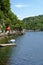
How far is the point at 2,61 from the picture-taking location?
A: 49531 mm

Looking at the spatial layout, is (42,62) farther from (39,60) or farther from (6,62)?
(6,62)

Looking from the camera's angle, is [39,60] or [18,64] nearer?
[18,64]

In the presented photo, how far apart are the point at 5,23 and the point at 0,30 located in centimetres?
1199

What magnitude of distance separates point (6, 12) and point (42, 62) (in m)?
112

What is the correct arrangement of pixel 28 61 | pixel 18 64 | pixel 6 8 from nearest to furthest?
pixel 18 64
pixel 28 61
pixel 6 8

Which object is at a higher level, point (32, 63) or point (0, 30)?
point (32, 63)

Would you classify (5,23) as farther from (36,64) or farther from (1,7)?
(36,64)

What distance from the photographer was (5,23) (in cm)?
15250

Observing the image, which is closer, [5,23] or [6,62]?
[6,62]

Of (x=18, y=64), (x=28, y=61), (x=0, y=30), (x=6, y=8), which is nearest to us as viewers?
(x=18, y=64)

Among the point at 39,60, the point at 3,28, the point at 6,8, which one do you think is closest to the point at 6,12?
the point at 6,8

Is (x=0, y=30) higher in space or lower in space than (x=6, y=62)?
lower

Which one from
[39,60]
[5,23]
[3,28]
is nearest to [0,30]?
[3,28]

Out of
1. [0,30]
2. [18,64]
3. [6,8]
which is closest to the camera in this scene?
[18,64]
